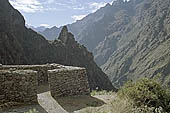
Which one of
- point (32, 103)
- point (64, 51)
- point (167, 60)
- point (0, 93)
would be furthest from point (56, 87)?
point (167, 60)

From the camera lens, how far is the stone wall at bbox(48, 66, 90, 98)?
11.3 meters

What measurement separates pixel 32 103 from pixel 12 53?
58.4 meters

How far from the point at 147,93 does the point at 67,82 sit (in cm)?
437

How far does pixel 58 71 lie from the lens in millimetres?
11531

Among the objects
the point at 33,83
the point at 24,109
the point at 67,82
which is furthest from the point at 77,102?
the point at 24,109

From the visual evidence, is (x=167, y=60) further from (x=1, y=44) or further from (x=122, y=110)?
(x=122, y=110)

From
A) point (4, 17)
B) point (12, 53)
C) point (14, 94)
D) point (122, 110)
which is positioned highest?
point (4, 17)

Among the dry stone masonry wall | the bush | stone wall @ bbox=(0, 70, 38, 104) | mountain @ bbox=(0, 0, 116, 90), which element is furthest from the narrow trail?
mountain @ bbox=(0, 0, 116, 90)

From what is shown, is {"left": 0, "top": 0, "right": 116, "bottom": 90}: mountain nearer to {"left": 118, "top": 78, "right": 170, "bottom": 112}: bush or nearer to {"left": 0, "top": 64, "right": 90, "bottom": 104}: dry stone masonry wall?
{"left": 0, "top": 64, "right": 90, "bottom": 104}: dry stone masonry wall

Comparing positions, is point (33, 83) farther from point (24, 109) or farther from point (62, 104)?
point (62, 104)

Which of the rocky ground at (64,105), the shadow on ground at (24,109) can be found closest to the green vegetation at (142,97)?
the rocky ground at (64,105)

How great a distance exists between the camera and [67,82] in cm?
1169

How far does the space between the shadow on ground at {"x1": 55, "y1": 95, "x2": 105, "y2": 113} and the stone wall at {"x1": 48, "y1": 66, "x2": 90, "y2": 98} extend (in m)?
0.34

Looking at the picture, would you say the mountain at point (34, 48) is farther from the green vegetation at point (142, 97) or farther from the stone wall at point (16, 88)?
the green vegetation at point (142, 97)
